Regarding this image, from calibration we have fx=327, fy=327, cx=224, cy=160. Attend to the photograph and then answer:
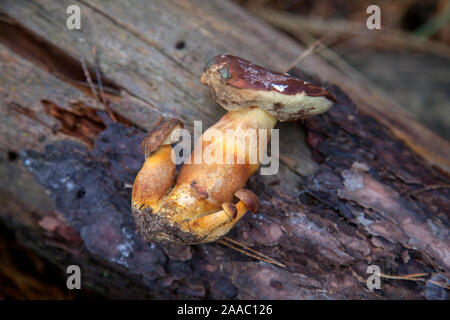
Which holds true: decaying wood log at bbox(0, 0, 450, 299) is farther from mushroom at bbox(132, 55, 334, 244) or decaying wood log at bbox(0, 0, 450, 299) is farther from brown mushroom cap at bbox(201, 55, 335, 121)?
brown mushroom cap at bbox(201, 55, 335, 121)

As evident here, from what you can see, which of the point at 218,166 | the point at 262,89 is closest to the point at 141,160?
the point at 218,166

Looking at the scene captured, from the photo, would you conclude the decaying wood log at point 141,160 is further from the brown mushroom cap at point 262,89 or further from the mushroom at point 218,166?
the brown mushroom cap at point 262,89

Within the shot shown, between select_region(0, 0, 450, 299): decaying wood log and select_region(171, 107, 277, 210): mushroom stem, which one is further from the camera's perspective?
select_region(0, 0, 450, 299): decaying wood log

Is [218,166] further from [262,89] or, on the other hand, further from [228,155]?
[262,89]

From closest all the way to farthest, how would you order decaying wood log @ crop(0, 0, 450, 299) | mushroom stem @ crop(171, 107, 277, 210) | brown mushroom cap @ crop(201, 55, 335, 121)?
brown mushroom cap @ crop(201, 55, 335, 121) → mushroom stem @ crop(171, 107, 277, 210) → decaying wood log @ crop(0, 0, 450, 299)

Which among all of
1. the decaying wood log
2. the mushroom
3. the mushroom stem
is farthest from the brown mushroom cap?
the decaying wood log

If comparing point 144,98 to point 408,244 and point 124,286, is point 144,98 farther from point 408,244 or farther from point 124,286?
point 408,244
